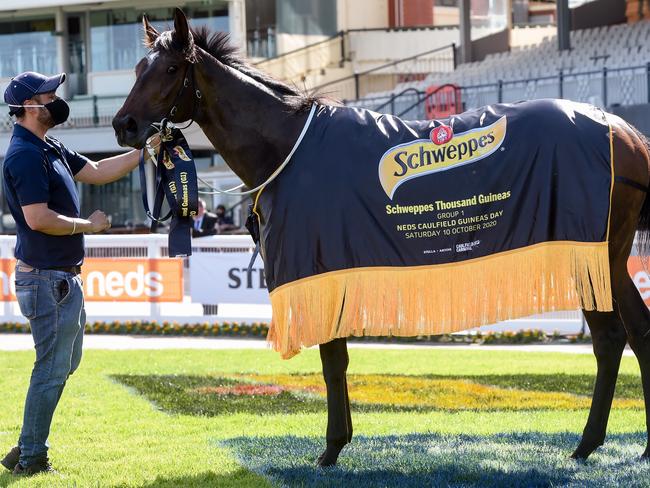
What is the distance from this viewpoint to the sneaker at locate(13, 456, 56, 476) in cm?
533

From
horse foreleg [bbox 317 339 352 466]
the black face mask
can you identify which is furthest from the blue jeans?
horse foreleg [bbox 317 339 352 466]

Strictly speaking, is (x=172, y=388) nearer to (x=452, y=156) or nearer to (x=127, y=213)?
(x=452, y=156)

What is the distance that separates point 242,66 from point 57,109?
1030 millimetres

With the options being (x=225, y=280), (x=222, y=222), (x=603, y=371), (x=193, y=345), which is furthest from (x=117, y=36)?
(x=603, y=371)

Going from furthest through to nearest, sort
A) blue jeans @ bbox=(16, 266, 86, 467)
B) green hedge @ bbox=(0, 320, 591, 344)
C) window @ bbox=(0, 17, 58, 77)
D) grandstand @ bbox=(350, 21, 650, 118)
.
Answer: window @ bbox=(0, 17, 58, 77), grandstand @ bbox=(350, 21, 650, 118), green hedge @ bbox=(0, 320, 591, 344), blue jeans @ bbox=(16, 266, 86, 467)

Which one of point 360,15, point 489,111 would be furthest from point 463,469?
point 360,15

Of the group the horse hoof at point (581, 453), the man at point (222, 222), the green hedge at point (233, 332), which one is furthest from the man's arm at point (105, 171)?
the man at point (222, 222)

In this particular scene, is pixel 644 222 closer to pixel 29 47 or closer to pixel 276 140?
pixel 276 140

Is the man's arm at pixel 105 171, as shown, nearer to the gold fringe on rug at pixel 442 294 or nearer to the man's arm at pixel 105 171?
the man's arm at pixel 105 171

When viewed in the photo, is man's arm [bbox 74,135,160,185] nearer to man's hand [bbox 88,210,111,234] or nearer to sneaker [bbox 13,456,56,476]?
man's hand [bbox 88,210,111,234]

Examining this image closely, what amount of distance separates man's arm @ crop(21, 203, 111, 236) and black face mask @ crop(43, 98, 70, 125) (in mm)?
501

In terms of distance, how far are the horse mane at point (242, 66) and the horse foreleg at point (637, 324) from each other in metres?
1.92

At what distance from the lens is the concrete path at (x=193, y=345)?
496 inches

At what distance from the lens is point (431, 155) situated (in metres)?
5.31
